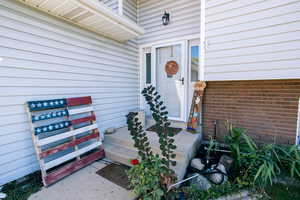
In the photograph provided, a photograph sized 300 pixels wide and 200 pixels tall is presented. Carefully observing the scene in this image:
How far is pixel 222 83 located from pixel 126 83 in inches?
92.6

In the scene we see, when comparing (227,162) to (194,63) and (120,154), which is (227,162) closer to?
(120,154)

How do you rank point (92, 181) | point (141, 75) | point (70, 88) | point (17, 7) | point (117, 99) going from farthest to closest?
point (141, 75) < point (117, 99) < point (70, 88) < point (92, 181) < point (17, 7)

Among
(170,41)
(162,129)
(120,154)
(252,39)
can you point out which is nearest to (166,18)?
(170,41)

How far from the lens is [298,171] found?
1.93m

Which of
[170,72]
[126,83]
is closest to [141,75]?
[126,83]

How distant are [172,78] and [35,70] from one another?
2802 mm

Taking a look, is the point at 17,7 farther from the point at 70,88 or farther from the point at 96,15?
the point at 70,88

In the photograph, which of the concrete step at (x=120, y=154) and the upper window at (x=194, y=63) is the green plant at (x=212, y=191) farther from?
the upper window at (x=194, y=63)

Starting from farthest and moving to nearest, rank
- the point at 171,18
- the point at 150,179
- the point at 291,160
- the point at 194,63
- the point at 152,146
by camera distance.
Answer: the point at 171,18 < the point at 194,63 < the point at 152,146 < the point at 291,160 < the point at 150,179

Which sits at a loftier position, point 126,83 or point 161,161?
point 126,83

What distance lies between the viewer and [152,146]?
2.46 metres

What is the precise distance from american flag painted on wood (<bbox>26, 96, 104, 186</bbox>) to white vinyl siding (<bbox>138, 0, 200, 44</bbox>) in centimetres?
246

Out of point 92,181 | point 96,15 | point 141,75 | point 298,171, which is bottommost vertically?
point 92,181

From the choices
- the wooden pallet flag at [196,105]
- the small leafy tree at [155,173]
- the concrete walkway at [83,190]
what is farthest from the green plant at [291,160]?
the concrete walkway at [83,190]
